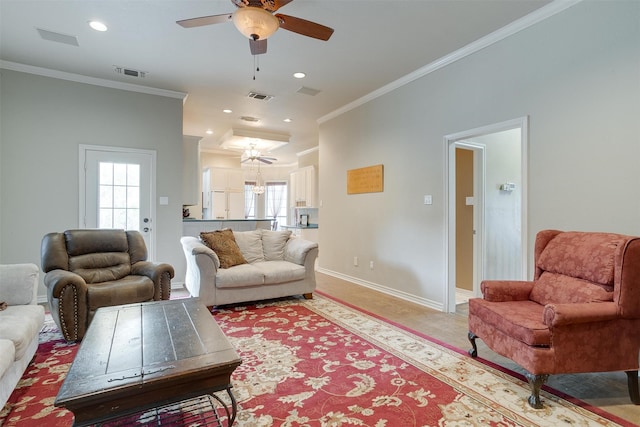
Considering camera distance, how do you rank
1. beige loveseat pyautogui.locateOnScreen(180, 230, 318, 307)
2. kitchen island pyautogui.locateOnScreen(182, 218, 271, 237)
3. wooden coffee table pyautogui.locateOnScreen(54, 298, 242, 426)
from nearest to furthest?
wooden coffee table pyautogui.locateOnScreen(54, 298, 242, 426), beige loveseat pyautogui.locateOnScreen(180, 230, 318, 307), kitchen island pyautogui.locateOnScreen(182, 218, 271, 237)

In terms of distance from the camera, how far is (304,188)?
913 centimetres

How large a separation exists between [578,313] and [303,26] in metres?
2.62

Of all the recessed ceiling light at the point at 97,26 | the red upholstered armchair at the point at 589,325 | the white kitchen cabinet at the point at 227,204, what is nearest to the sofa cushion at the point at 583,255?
the red upholstered armchair at the point at 589,325

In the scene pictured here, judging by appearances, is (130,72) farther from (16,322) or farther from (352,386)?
(352,386)

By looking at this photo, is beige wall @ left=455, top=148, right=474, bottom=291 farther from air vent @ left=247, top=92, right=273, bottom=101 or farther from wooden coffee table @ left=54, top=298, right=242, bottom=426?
wooden coffee table @ left=54, top=298, right=242, bottom=426

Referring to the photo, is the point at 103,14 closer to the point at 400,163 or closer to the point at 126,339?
the point at 126,339

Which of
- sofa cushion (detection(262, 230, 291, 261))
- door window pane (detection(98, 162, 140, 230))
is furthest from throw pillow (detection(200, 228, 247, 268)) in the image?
door window pane (detection(98, 162, 140, 230))

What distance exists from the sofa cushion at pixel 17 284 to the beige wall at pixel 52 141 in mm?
2098

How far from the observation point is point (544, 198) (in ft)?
9.52

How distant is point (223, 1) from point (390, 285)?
3.87 meters

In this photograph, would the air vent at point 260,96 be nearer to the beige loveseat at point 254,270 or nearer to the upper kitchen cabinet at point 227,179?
the beige loveseat at point 254,270

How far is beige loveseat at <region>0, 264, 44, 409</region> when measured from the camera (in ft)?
6.00

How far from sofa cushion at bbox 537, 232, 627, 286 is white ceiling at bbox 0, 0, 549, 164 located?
202cm

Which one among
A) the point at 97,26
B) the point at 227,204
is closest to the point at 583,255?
the point at 97,26
